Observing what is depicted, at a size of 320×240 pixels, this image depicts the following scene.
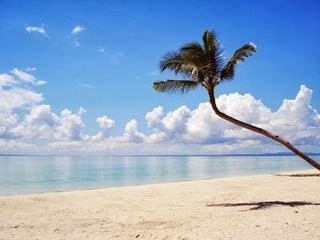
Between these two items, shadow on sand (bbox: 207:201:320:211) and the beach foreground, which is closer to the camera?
the beach foreground

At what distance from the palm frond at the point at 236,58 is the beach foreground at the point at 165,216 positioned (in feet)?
14.3

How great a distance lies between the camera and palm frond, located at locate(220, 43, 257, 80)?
14.0 metres

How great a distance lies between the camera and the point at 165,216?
1072cm

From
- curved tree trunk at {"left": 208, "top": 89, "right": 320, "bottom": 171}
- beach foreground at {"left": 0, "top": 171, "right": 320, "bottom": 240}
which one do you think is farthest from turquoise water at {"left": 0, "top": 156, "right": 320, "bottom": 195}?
curved tree trunk at {"left": 208, "top": 89, "right": 320, "bottom": 171}

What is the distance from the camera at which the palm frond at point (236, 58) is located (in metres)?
14.0

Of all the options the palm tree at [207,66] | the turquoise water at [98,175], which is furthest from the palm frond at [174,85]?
the turquoise water at [98,175]

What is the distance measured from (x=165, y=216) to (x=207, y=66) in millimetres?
5366

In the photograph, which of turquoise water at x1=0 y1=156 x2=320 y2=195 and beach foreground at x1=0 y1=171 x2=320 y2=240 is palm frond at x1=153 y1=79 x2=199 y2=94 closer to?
beach foreground at x1=0 y1=171 x2=320 y2=240

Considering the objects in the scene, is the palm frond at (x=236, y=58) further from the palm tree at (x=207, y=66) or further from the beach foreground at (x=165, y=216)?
the beach foreground at (x=165, y=216)

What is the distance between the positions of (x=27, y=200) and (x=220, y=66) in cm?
809

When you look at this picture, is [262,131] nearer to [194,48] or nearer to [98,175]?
[194,48]

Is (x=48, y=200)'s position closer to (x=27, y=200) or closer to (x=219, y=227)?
(x=27, y=200)

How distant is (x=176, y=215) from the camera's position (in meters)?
10.9

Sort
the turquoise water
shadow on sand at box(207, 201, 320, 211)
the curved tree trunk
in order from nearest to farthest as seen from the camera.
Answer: shadow on sand at box(207, 201, 320, 211) → the curved tree trunk → the turquoise water
